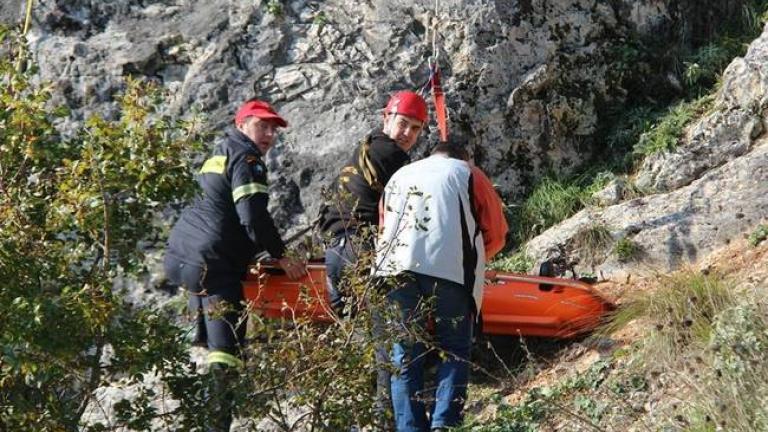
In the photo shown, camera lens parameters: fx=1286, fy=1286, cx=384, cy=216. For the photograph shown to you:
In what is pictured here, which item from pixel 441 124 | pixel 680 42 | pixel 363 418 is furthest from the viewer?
pixel 680 42

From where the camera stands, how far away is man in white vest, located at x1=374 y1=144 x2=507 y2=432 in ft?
20.3

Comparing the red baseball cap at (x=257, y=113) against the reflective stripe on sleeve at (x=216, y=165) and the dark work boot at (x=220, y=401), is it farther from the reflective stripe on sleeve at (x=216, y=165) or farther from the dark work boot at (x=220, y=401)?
the dark work boot at (x=220, y=401)

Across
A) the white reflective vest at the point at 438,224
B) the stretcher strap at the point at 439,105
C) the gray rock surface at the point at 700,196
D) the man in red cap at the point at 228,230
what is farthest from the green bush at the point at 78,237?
the gray rock surface at the point at 700,196

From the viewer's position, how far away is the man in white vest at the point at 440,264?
619 cm

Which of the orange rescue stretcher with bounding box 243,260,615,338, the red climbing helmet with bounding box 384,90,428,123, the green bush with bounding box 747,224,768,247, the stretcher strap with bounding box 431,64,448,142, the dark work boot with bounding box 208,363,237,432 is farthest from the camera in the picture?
the stretcher strap with bounding box 431,64,448,142

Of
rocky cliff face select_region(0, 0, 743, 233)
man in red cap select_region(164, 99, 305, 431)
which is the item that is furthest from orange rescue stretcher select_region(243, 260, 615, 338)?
rocky cliff face select_region(0, 0, 743, 233)

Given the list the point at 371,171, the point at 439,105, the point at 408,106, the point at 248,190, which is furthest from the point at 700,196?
the point at 248,190

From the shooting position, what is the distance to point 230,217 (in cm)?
690

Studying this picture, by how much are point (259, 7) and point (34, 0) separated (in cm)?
173

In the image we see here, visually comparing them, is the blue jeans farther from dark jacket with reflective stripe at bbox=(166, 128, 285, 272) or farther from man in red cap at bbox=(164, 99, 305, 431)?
dark jacket with reflective stripe at bbox=(166, 128, 285, 272)

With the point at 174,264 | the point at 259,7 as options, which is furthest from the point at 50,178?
the point at 259,7

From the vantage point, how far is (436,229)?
250 inches

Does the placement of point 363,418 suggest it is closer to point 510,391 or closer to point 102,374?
point 102,374

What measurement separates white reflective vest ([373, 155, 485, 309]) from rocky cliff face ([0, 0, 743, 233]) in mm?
2490
